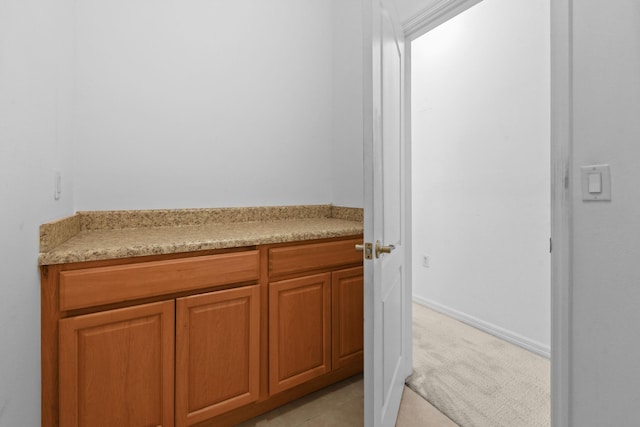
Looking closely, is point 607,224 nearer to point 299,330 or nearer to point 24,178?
point 299,330

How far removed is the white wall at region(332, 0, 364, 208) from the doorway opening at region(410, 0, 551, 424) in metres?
1.07

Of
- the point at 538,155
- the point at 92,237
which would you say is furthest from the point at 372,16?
the point at 538,155

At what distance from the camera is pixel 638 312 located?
84 centimetres

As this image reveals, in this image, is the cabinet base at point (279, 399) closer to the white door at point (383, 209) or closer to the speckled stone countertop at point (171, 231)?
the white door at point (383, 209)

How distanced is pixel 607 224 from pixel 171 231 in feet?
5.67

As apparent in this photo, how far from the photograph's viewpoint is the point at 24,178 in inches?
35.8

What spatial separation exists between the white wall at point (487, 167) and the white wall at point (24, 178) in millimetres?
2617

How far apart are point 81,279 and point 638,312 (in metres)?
1.69

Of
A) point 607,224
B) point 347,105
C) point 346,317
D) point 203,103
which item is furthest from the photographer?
point 347,105

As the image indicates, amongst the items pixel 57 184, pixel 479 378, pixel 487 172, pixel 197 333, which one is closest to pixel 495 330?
pixel 479 378

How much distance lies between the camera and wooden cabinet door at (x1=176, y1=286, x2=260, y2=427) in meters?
1.25

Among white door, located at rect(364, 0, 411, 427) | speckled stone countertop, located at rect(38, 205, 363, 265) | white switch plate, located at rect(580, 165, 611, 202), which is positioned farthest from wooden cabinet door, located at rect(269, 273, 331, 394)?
white switch plate, located at rect(580, 165, 611, 202)

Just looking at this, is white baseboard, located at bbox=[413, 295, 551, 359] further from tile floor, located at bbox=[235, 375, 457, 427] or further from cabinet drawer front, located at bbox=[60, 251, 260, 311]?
cabinet drawer front, located at bbox=[60, 251, 260, 311]

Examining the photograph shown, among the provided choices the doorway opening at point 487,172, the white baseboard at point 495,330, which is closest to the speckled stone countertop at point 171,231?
the doorway opening at point 487,172
